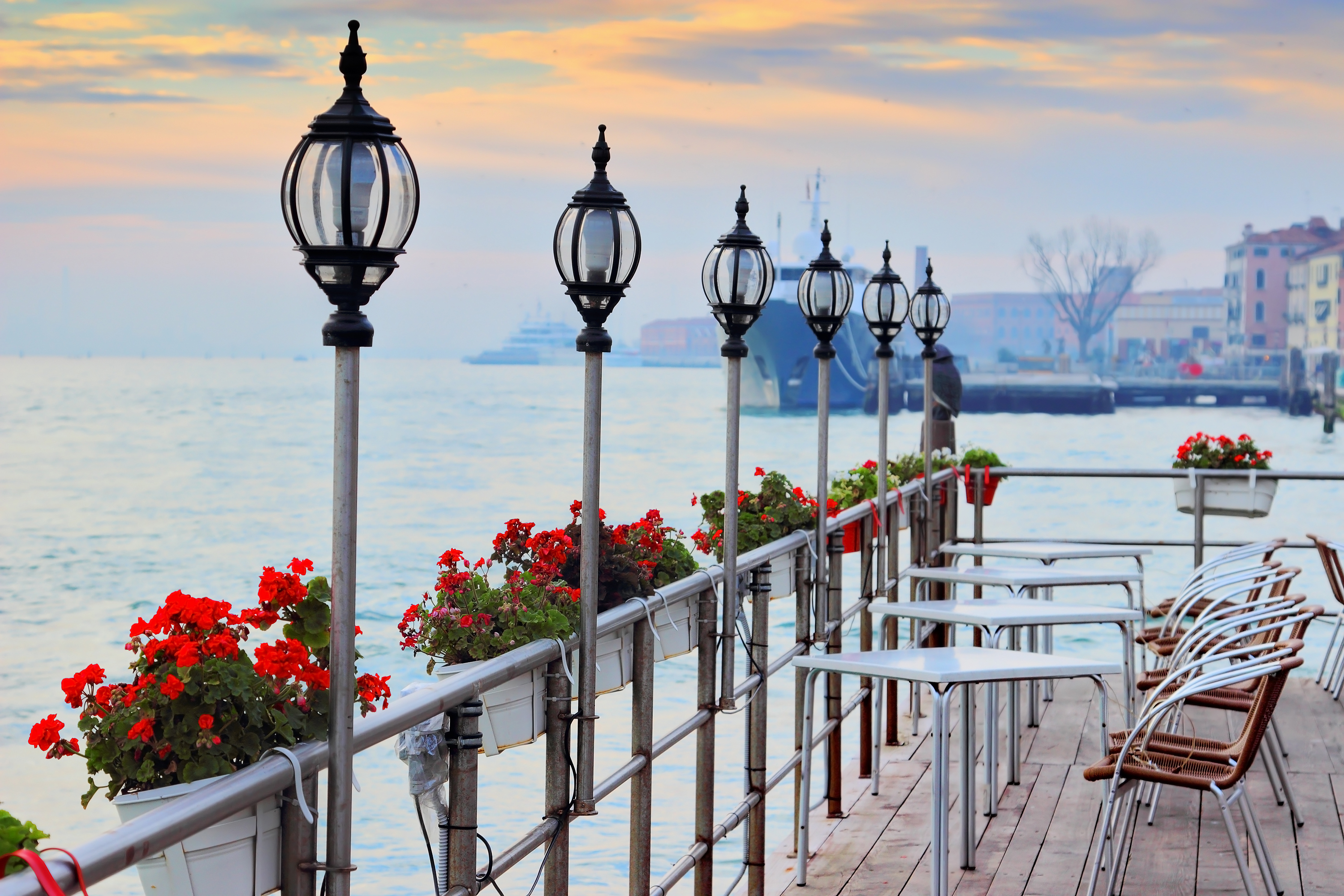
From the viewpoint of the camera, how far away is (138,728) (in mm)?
1695

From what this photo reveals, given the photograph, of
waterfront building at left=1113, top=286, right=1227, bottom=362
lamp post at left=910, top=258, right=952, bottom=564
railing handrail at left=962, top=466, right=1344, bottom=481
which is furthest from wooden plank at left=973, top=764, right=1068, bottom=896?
waterfront building at left=1113, top=286, right=1227, bottom=362

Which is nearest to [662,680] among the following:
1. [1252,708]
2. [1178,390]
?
[1252,708]

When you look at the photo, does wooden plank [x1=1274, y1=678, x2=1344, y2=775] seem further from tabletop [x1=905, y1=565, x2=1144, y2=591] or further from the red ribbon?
the red ribbon

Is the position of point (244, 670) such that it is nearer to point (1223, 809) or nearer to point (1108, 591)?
point (1223, 809)

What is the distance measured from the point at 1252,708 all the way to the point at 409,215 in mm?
2258

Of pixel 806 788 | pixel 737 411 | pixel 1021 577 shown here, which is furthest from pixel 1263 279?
pixel 737 411

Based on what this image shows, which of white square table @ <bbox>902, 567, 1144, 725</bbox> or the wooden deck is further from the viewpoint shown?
white square table @ <bbox>902, 567, 1144, 725</bbox>

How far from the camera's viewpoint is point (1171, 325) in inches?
1842

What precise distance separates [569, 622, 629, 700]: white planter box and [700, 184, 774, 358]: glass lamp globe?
2.85 feet

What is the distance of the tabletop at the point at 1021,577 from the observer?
4672 mm

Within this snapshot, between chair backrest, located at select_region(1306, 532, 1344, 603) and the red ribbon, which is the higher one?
the red ribbon

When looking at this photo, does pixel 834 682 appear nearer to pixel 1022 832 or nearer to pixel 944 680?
pixel 1022 832

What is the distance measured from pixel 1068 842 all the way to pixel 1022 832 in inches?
5.8

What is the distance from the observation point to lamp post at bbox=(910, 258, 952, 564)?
6.00 meters
